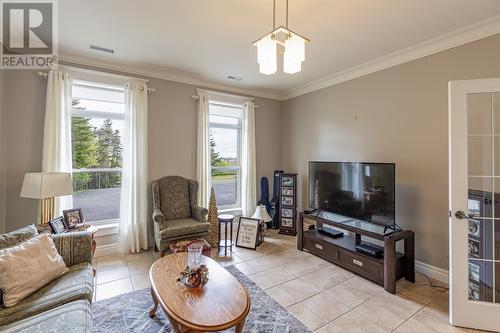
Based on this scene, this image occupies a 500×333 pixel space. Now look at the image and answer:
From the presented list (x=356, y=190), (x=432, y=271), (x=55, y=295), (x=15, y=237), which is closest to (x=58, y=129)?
(x=15, y=237)

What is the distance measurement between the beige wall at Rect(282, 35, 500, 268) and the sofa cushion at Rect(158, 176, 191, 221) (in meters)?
2.55

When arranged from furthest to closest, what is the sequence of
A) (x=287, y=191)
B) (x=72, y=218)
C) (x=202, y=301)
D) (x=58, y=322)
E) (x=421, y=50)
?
(x=287, y=191), (x=421, y=50), (x=72, y=218), (x=202, y=301), (x=58, y=322)

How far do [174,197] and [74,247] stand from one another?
1.63 meters

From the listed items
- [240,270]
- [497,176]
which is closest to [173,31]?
[240,270]

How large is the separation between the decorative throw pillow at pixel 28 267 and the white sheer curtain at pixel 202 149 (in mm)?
2235

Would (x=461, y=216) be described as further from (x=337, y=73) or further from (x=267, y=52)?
(x=337, y=73)

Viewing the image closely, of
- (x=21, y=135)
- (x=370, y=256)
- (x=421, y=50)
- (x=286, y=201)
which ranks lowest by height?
(x=370, y=256)

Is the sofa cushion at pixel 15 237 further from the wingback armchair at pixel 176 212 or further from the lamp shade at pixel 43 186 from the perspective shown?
the wingback armchair at pixel 176 212

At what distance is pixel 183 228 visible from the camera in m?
3.13

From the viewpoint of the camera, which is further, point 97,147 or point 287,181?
point 287,181

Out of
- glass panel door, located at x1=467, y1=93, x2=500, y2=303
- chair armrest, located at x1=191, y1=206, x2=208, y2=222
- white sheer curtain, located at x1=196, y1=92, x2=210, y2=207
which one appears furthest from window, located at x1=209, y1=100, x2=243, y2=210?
glass panel door, located at x1=467, y1=93, x2=500, y2=303

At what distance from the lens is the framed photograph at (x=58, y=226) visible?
2.41 m

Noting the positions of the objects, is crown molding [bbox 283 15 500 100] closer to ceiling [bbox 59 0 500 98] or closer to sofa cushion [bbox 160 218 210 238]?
ceiling [bbox 59 0 500 98]

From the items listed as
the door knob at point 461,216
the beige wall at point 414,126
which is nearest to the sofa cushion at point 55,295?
the door knob at point 461,216
